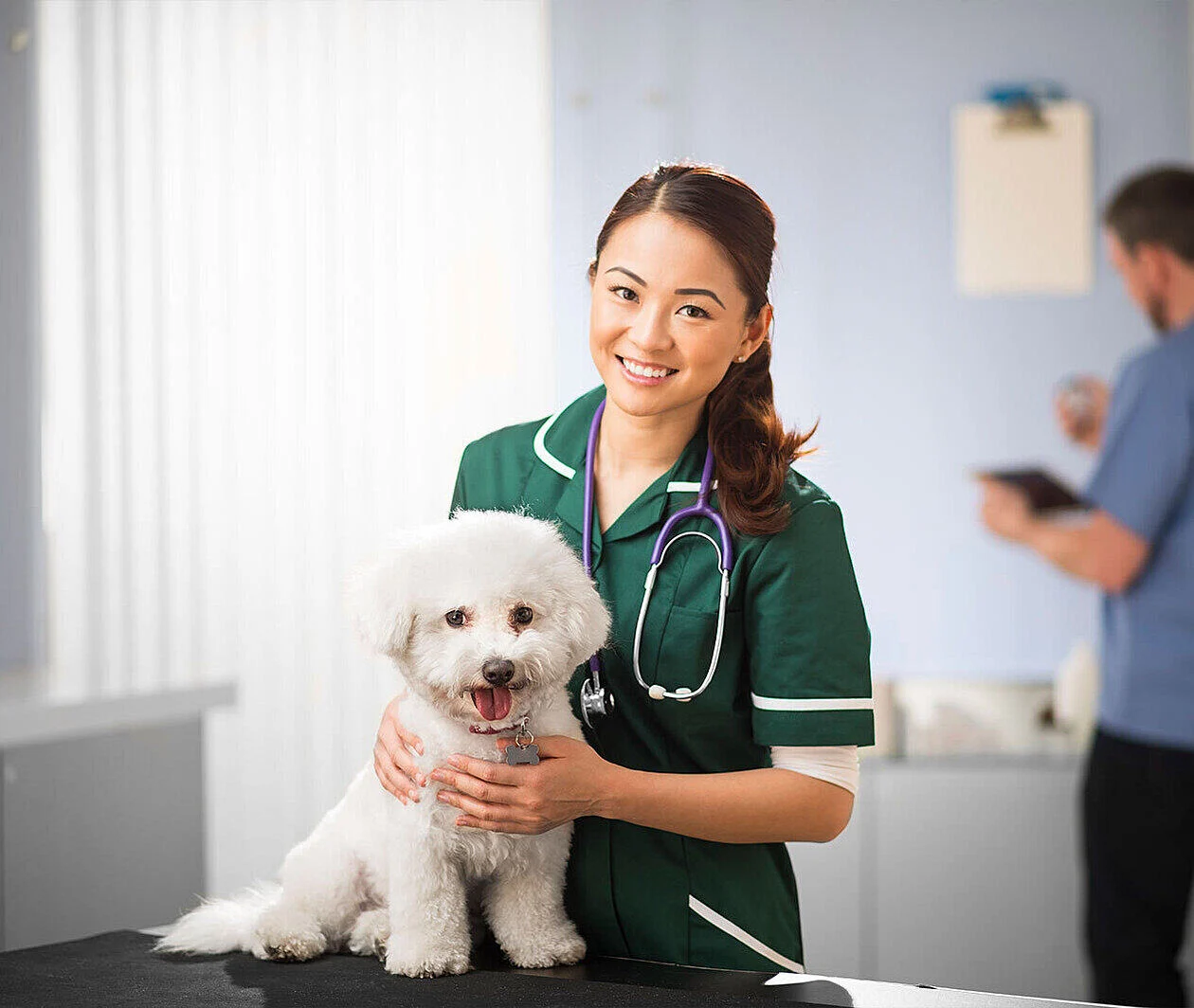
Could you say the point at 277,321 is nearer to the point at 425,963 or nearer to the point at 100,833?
the point at 100,833

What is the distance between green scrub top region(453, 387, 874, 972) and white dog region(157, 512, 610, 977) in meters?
0.08

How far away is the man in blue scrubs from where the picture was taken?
229cm

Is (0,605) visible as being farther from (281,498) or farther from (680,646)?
(680,646)

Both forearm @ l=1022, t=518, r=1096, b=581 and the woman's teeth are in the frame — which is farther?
forearm @ l=1022, t=518, r=1096, b=581

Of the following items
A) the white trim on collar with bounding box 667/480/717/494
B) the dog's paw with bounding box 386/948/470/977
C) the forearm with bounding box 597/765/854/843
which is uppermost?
the white trim on collar with bounding box 667/480/717/494

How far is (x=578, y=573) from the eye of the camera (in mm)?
1152

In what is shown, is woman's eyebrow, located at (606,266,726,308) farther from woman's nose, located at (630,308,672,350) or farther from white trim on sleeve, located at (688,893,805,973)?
white trim on sleeve, located at (688,893,805,973)

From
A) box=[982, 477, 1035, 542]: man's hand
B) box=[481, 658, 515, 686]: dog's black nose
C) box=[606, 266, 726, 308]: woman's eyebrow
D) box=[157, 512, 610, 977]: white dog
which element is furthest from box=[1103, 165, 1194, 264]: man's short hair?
box=[481, 658, 515, 686]: dog's black nose

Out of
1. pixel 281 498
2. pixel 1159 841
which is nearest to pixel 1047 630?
pixel 1159 841

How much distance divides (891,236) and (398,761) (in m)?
2.16

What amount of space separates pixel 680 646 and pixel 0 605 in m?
1.85

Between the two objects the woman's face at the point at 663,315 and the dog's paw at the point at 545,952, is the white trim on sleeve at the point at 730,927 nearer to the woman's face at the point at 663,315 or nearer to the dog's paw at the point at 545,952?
the dog's paw at the point at 545,952

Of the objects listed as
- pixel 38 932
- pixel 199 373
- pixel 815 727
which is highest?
pixel 199 373

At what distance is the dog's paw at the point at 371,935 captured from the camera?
47.0 inches
